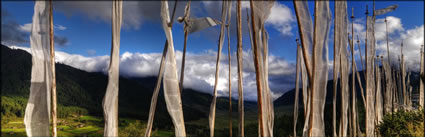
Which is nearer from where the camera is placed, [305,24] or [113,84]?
[305,24]

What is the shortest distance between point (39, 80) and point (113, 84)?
0.74 metres

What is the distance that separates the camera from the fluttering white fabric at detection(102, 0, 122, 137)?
8.78ft

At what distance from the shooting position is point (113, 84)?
268cm

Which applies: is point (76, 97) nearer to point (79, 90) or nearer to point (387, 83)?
point (79, 90)

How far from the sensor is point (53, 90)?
112 inches

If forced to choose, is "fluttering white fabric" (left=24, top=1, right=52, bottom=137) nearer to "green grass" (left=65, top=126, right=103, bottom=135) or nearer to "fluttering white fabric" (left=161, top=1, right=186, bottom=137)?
"fluttering white fabric" (left=161, top=1, right=186, bottom=137)

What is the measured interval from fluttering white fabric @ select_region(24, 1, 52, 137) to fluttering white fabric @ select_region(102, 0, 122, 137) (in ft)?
1.96

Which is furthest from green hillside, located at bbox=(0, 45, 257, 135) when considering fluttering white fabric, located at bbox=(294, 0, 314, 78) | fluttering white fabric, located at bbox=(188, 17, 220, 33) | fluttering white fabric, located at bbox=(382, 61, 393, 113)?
fluttering white fabric, located at bbox=(294, 0, 314, 78)

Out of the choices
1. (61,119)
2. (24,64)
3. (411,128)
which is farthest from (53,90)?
(24,64)

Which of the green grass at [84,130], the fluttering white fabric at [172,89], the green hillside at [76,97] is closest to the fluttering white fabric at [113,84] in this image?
the fluttering white fabric at [172,89]

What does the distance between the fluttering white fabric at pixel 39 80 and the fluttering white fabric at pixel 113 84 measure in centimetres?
60

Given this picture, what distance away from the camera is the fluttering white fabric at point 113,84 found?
268 centimetres

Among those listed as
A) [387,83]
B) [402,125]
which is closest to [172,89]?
[402,125]

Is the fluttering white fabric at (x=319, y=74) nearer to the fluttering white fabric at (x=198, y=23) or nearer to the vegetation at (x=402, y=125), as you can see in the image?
the fluttering white fabric at (x=198, y=23)
